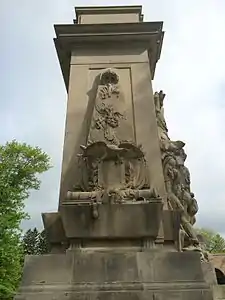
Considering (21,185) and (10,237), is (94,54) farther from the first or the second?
(21,185)

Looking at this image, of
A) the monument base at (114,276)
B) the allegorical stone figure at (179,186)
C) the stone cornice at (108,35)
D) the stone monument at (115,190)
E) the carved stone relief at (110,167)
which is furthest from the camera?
the stone cornice at (108,35)

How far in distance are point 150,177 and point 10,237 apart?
47.6ft

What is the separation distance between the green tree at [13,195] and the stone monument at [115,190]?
12932 mm

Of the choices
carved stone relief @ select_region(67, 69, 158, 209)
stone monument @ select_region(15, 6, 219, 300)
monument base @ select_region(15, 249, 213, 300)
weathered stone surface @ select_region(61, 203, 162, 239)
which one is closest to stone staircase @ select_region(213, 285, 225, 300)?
stone monument @ select_region(15, 6, 219, 300)

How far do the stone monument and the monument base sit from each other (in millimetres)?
14

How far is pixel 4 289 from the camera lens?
1866cm

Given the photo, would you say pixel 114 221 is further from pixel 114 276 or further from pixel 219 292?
pixel 219 292

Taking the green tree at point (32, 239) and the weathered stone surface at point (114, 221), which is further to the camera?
the green tree at point (32, 239)

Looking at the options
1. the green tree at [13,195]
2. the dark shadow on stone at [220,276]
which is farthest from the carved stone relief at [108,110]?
the green tree at [13,195]

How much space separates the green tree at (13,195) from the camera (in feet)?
62.8

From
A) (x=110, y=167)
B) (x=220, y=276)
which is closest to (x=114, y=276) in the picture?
(x=110, y=167)

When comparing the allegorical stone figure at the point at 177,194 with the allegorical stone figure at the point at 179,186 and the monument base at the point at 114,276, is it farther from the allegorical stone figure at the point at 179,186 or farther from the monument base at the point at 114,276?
the monument base at the point at 114,276

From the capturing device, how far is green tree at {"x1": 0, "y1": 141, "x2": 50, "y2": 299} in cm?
1914

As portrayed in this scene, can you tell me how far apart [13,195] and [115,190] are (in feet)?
51.6
